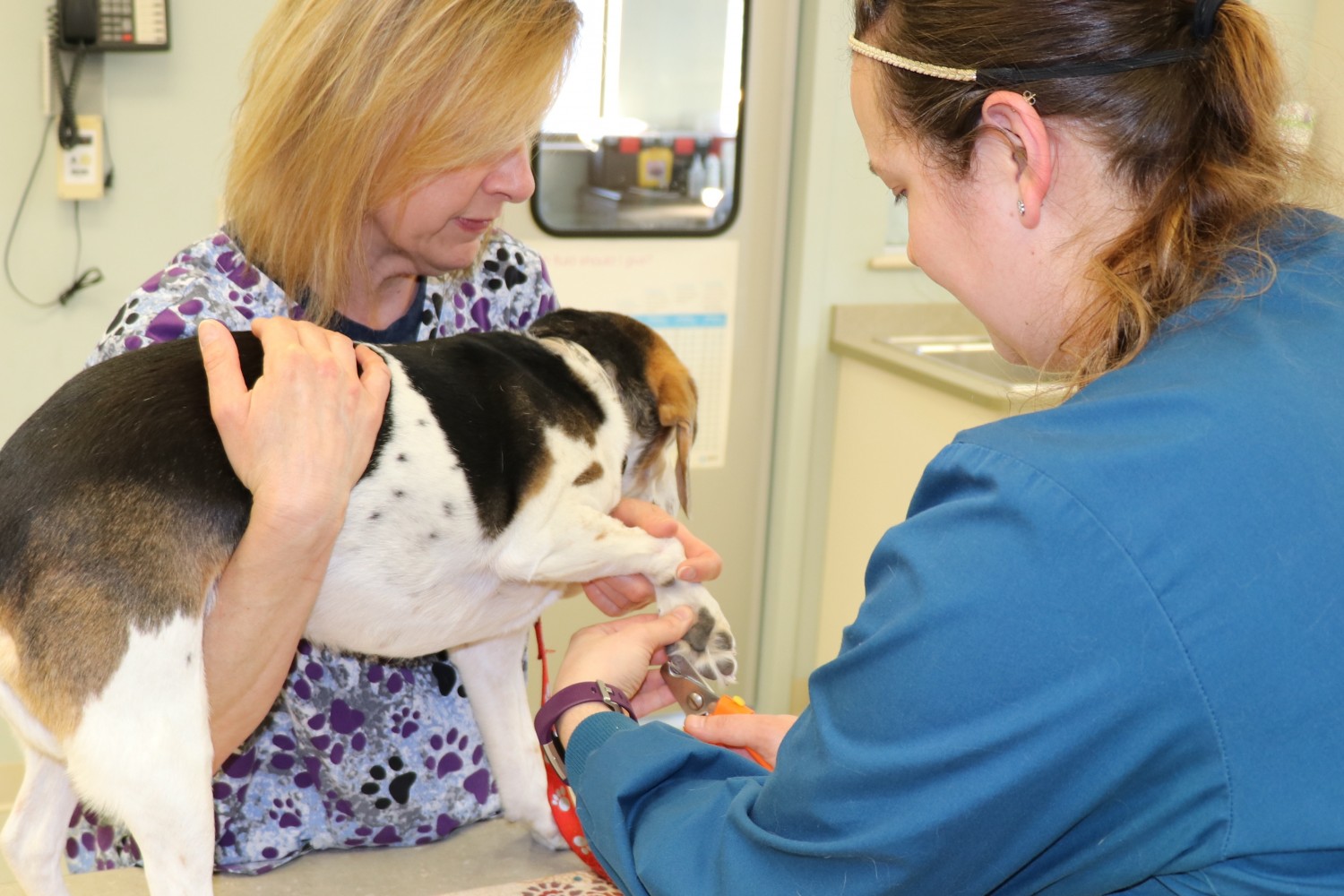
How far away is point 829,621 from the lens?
393 centimetres

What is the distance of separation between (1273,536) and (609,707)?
2.29 ft

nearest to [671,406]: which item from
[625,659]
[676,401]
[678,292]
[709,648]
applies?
[676,401]

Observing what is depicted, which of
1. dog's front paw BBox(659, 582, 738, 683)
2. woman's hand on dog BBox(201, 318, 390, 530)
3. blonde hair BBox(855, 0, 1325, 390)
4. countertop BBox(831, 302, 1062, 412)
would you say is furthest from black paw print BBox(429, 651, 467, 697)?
countertop BBox(831, 302, 1062, 412)

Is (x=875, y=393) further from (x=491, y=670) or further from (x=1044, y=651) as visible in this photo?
(x=1044, y=651)

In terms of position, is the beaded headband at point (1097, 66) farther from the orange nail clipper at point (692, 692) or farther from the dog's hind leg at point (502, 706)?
the dog's hind leg at point (502, 706)

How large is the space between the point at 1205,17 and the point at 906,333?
2.91 meters

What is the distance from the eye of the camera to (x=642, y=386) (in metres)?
1.77

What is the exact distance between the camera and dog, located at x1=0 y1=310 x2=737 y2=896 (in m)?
1.14

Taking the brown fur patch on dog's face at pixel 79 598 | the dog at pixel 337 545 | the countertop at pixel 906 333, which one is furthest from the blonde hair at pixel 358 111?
the countertop at pixel 906 333

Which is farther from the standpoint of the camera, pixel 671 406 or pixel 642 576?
pixel 671 406

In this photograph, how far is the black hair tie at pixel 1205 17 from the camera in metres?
0.90

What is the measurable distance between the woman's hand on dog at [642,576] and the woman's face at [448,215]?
0.44 meters

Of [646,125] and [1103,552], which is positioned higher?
[646,125]

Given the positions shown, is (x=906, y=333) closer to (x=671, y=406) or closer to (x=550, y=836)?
(x=671, y=406)
